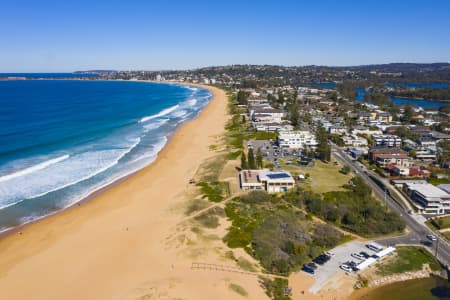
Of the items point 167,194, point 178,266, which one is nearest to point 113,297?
point 178,266

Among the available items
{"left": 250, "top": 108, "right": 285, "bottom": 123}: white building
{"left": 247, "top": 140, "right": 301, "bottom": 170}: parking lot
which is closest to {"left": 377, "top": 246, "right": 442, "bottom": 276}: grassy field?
{"left": 247, "top": 140, "right": 301, "bottom": 170}: parking lot

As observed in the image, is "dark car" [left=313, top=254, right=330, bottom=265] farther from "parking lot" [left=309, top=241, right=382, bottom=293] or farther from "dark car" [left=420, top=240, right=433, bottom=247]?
Result: "dark car" [left=420, top=240, right=433, bottom=247]

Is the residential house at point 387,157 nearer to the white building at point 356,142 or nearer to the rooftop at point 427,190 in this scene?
the rooftop at point 427,190

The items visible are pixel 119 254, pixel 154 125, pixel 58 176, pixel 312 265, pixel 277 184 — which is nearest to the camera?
pixel 312 265

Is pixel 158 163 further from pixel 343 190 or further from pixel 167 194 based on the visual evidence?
pixel 343 190

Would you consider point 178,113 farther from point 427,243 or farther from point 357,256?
point 427,243

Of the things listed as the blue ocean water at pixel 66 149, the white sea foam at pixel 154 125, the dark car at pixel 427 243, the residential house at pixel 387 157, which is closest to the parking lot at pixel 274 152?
the residential house at pixel 387 157

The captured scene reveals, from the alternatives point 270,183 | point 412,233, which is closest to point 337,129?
point 270,183
